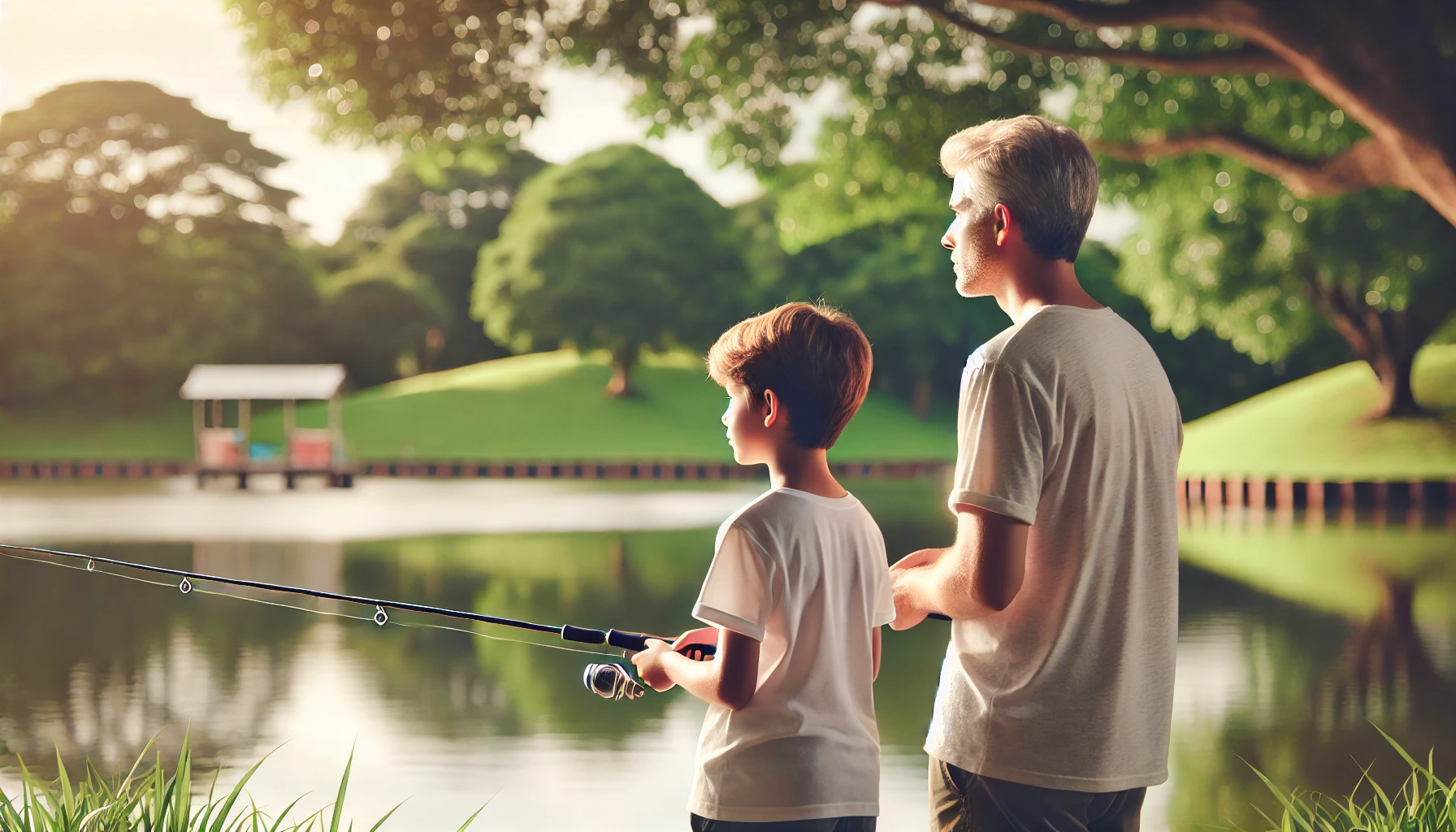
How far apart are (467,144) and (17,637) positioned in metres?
5.35

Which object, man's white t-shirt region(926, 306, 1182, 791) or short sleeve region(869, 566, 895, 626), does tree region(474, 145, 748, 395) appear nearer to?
short sleeve region(869, 566, 895, 626)

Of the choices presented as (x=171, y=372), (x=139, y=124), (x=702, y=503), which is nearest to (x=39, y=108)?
(x=139, y=124)

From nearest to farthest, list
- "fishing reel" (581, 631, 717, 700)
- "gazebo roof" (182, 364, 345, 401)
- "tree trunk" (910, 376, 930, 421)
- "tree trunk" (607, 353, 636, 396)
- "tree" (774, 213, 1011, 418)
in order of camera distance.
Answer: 1. "fishing reel" (581, 631, 717, 700)
2. "gazebo roof" (182, 364, 345, 401)
3. "tree trunk" (607, 353, 636, 396)
4. "tree" (774, 213, 1011, 418)
5. "tree trunk" (910, 376, 930, 421)

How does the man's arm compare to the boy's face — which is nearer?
the man's arm

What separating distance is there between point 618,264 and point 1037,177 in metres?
37.9

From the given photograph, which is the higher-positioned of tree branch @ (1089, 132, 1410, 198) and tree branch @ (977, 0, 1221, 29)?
tree branch @ (977, 0, 1221, 29)

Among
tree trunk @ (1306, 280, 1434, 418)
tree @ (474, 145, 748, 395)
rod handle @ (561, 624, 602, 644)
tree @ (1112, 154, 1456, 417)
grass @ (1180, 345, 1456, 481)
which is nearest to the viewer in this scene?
rod handle @ (561, 624, 602, 644)

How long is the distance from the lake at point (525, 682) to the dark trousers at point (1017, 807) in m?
1.53

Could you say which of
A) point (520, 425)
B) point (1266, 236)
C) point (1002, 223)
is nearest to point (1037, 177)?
point (1002, 223)

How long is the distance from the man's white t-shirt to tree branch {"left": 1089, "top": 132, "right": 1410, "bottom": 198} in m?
7.84

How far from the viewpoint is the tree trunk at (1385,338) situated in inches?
1021

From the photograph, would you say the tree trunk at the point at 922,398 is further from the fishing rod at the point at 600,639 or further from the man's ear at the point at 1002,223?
the man's ear at the point at 1002,223

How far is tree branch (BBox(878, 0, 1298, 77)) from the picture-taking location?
9.55m

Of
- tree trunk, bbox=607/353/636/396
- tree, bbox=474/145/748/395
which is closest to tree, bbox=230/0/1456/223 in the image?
tree, bbox=474/145/748/395
